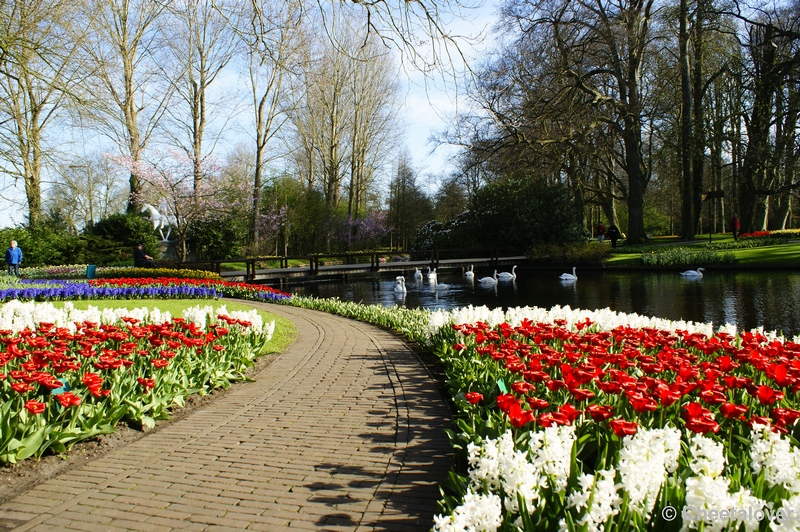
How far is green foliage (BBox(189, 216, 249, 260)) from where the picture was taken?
1240 inches

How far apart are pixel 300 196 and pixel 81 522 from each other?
36.9m

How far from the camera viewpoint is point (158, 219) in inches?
1156

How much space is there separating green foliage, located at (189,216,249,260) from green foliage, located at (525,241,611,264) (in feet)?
52.1

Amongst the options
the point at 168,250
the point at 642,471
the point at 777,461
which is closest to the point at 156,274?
the point at 168,250

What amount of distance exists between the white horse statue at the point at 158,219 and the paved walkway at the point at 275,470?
25.7 m

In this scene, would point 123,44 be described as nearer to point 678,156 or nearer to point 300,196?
point 300,196

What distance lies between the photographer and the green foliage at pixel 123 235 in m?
27.8

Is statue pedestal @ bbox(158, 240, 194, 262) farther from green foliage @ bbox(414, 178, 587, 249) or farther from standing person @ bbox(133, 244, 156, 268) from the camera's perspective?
green foliage @ bbox(414, 178, 587, 249)

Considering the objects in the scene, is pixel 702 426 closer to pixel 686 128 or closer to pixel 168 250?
pixel 686 128

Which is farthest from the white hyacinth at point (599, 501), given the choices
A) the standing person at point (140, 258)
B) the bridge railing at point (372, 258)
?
the bridge railing at point (372, 258)

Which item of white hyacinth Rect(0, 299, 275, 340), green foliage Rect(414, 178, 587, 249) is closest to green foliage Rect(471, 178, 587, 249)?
green foliage Rect(414, 178, 587, 249)

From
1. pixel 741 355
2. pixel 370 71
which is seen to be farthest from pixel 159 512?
pixel 370 71

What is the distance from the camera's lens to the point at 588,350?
211 inches

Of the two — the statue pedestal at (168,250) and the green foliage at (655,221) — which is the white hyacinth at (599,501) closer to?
the statue pedestal at (168,250)
